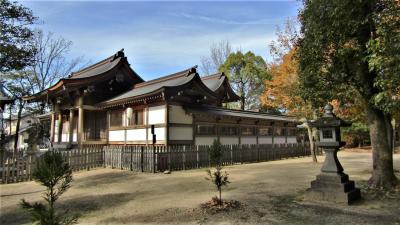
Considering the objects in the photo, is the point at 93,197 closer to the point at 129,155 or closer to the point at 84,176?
the point at 84,176

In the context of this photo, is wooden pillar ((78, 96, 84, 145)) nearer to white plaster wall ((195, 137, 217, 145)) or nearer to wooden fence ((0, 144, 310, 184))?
wooden fence ((0, 144, 310, 184))

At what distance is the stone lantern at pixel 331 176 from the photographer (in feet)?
25.5

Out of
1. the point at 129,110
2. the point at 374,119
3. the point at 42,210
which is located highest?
the point at 129,110

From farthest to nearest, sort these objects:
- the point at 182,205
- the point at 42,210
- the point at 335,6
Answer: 1. the point at 335,6
2. the point at 182,205
3. the point at 42,210

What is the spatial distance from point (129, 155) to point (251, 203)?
28.7 ft

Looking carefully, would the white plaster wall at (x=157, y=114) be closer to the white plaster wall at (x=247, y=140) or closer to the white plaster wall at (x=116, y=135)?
the white plaster wall at (x=116, y=135)

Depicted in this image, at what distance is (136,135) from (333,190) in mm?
13137

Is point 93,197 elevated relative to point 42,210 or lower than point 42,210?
lower

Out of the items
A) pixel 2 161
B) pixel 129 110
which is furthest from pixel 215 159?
pixel 129 110

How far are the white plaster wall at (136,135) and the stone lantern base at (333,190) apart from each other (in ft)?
38.9

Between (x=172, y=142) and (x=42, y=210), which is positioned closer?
(x=42, y=210)

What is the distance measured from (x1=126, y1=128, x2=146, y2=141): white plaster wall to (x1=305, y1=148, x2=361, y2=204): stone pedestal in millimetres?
11843

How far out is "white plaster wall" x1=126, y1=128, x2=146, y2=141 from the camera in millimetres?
18294

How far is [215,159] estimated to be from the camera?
793 cm
